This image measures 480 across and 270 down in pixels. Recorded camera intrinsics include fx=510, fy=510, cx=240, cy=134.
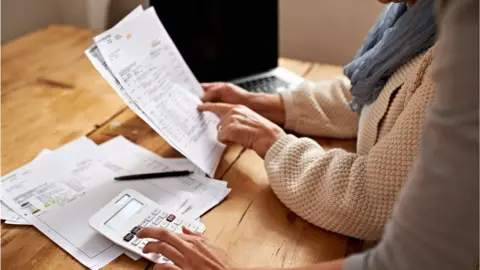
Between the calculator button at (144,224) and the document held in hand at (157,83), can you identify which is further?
the document held in hand at (157,83)

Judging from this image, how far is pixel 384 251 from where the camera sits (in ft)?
1.62

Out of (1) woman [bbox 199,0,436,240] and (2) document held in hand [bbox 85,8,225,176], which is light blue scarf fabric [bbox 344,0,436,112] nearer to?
(1) woman [bbox 199,0,436,240]

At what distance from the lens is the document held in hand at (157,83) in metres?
0.90

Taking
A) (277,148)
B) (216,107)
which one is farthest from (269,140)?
(216,107)

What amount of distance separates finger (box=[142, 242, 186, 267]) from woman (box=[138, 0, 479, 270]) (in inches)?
11.7

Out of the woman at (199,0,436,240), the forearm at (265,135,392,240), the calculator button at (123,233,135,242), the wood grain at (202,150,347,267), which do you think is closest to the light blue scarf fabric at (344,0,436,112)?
the woman at (199,0,436,240)

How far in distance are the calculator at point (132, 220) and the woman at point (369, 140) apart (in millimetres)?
185

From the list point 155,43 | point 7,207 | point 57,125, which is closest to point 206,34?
point 155,43

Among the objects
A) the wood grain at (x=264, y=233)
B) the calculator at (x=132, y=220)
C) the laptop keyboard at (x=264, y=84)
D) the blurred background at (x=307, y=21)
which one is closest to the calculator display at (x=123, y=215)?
the calculator at (x=132, y=220)

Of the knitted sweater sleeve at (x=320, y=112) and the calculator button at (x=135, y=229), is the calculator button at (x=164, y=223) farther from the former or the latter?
the knitted sweater sleeve at (x=320, y=112)

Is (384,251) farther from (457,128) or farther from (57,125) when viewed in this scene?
(57,125)

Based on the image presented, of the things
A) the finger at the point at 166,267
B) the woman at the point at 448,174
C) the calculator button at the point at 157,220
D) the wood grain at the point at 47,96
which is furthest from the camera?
the wood grain at the point at 47,96

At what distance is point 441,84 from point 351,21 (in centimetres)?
152

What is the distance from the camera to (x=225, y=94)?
114 centimetres
